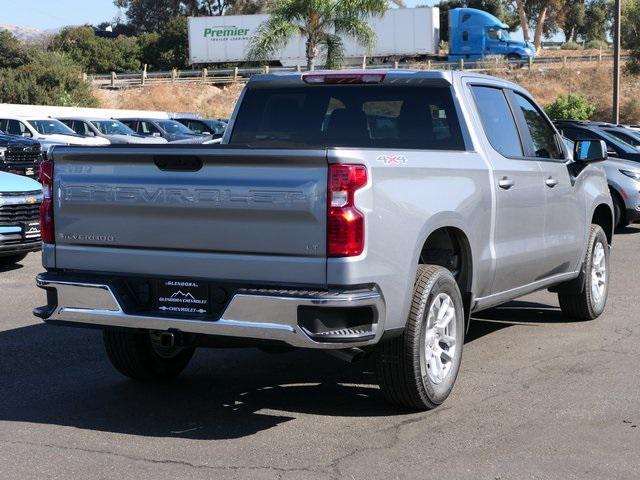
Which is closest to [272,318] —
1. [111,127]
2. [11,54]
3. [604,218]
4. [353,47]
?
[604,218]

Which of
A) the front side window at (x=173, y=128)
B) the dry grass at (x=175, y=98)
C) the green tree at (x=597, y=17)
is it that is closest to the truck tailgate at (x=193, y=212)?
the front side window at (x=173, y=128)

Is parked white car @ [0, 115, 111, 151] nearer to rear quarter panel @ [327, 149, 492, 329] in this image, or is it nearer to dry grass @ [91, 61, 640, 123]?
rear quarter panel @ [327, 149, 492, 329]

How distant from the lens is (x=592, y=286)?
29.0ft

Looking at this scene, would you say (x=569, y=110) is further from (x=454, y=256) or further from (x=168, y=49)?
(x=168, y=49)

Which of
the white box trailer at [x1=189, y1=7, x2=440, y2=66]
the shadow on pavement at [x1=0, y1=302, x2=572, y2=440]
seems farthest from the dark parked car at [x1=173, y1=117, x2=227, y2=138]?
the shadow on pavement at [x1=0, y1=302, x2=572, y2=440]

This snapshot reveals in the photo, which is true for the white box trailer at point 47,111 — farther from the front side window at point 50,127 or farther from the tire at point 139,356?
the tire at point 139,356


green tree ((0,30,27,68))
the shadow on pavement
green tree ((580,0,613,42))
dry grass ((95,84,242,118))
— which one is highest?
green tree ((580,0,613,42))

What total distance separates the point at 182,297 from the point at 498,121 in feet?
9.49

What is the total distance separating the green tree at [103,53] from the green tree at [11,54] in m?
6.05

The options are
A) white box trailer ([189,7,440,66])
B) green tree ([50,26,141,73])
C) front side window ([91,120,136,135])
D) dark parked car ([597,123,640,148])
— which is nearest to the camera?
dark parked car ([597,123,640,148])

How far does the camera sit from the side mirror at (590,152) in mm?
8406

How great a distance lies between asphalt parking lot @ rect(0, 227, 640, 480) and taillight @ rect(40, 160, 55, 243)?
3.50ft

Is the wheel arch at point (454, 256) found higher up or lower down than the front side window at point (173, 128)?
lower down

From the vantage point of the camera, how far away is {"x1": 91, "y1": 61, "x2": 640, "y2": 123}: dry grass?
201 ft
